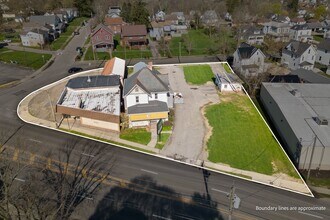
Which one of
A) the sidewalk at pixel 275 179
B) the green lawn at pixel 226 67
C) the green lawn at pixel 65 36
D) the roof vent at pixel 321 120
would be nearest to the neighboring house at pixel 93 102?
the sidewalk at pixel 275 179

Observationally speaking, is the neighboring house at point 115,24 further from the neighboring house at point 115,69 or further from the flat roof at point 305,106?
the flat roof at point 305,106

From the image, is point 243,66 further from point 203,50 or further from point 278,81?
point 203,50

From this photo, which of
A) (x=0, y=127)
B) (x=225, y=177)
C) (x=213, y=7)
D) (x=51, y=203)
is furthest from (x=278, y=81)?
(x=213, y=7)

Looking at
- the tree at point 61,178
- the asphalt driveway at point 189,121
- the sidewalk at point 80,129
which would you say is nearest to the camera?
the tree at point 61,178

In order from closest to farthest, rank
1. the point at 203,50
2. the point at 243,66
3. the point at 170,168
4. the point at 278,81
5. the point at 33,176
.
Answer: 1. the point at 33,176
2. the point at 170,168
3. the point at 278,81
4. the point at 243,66
5. the point at 203,50

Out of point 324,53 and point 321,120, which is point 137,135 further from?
point 324,53

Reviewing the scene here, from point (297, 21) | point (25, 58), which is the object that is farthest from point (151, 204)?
point (297, 21)

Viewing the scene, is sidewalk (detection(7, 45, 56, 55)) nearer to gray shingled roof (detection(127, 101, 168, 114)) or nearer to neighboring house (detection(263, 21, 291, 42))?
gray shingled roof (detection(127, 101, 168, 114))
